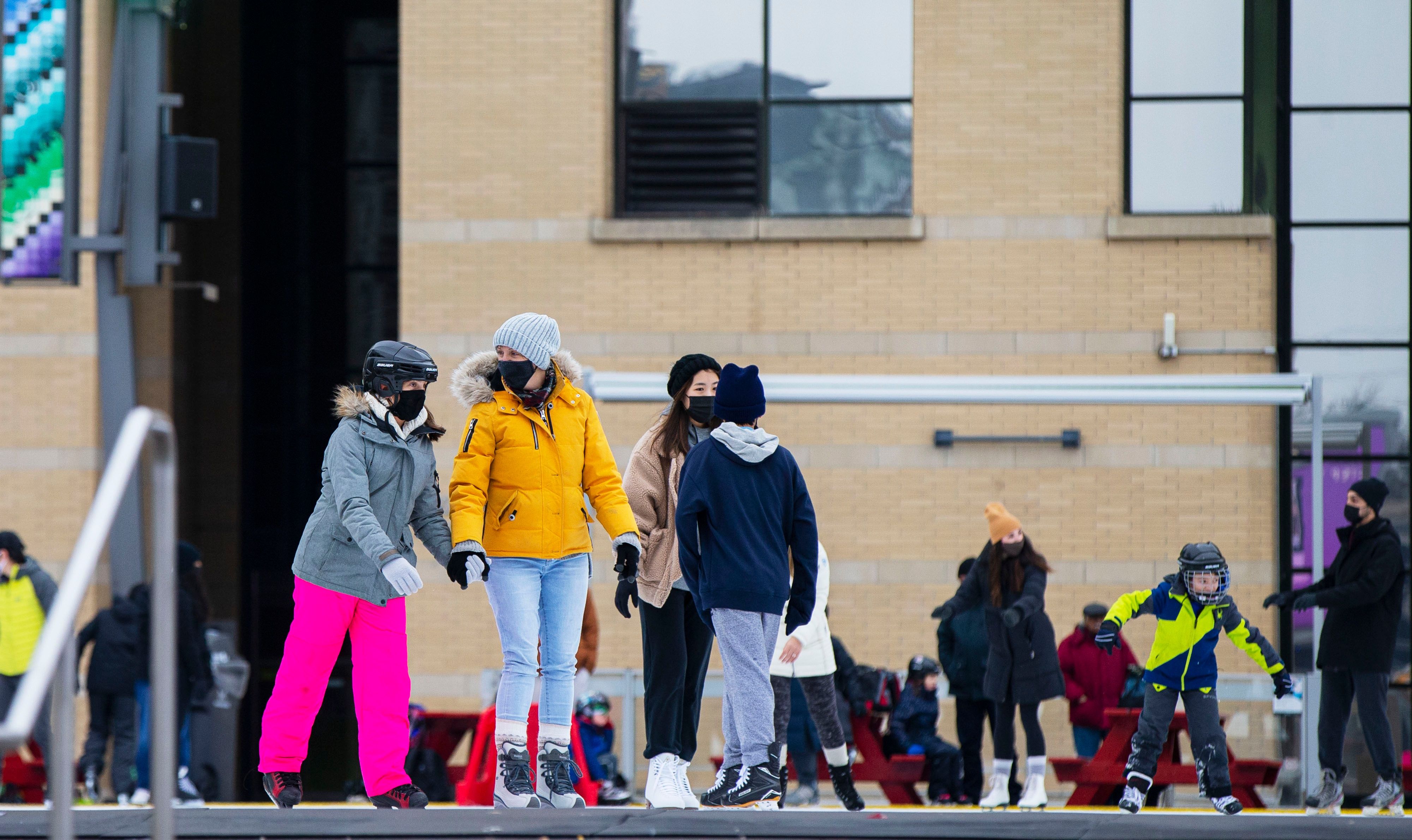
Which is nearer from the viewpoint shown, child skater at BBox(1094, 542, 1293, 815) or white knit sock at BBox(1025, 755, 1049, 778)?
child skater at BBox(1094, 542, 1293, 815)

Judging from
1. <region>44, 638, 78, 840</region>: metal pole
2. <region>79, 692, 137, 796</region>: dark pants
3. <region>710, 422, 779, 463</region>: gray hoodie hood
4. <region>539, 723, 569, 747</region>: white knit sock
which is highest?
<region>710, 422, 779, 463</region>: gray hoodie hood

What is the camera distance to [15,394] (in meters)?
13.6

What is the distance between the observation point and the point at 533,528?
6.41m

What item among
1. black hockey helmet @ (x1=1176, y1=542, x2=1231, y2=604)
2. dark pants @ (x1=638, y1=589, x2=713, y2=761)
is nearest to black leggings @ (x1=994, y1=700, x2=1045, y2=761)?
black hockey helmet @ (x1=1176, y1=542, x2=1231, y2=604)

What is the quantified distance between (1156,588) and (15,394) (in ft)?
34.4

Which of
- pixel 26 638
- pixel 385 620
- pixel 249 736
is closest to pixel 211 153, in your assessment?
pixel 26 638

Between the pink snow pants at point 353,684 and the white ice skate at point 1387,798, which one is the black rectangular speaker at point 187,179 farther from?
the white ice skate at point 1387,798

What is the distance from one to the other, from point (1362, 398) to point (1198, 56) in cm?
340

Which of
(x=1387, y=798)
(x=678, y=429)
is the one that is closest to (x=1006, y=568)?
(x=1387, y=798)

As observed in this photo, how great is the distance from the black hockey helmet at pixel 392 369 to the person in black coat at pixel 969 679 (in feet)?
15.9

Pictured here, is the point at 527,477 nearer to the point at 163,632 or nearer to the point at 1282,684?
the point at 163,632

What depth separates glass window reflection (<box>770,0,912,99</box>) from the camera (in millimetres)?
13328

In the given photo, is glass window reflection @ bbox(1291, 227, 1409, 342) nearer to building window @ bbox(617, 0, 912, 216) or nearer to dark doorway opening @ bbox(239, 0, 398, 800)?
building window @ bbox(617, 0, 912, 216)

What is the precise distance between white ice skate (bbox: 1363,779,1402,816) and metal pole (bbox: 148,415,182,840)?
7.20 metres
